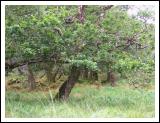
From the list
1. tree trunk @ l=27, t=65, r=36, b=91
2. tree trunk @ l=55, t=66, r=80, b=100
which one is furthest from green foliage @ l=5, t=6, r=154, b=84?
tree trunk @ l=27, t=65, r=36, b=91

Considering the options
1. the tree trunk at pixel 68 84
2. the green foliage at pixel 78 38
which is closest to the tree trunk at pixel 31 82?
the tree trunk at pixel 68 84

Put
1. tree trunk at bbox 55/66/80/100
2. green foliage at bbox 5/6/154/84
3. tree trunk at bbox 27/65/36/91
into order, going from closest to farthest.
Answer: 1. green foliage at bbox 5/6/154/84
2. tree trunk at bbox 55/66/80/100
3. tree trunk at bbox 27/65/36/91

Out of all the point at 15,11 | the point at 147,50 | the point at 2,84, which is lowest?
the point at 2,84

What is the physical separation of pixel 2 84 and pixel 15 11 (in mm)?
2006

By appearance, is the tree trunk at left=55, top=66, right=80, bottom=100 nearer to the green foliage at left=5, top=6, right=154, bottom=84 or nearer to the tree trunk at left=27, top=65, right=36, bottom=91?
the green foliage at left=5, top=6, right=154, bottom=84

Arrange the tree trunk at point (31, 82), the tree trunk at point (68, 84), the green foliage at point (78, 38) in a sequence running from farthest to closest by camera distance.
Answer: the tree trunk at point (31, 82), the tree trunk at point (68, 84), the green foliage at point (78, 38)

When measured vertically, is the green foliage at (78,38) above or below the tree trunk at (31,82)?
above

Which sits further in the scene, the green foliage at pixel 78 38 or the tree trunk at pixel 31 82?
the tree trunk at pixel 31 82

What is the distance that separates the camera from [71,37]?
9.90m

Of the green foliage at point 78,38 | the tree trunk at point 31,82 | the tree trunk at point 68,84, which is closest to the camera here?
the green foliage at point 78,38

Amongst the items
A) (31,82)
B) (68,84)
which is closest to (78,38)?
(68,84)

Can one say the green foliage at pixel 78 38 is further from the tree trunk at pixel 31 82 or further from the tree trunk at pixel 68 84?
the tree trunk at pixel 31 82

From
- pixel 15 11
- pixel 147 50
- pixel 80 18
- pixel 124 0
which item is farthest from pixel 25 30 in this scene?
pixel 147 50

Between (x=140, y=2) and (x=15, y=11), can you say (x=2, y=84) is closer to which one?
A: (x=15, y=11)
